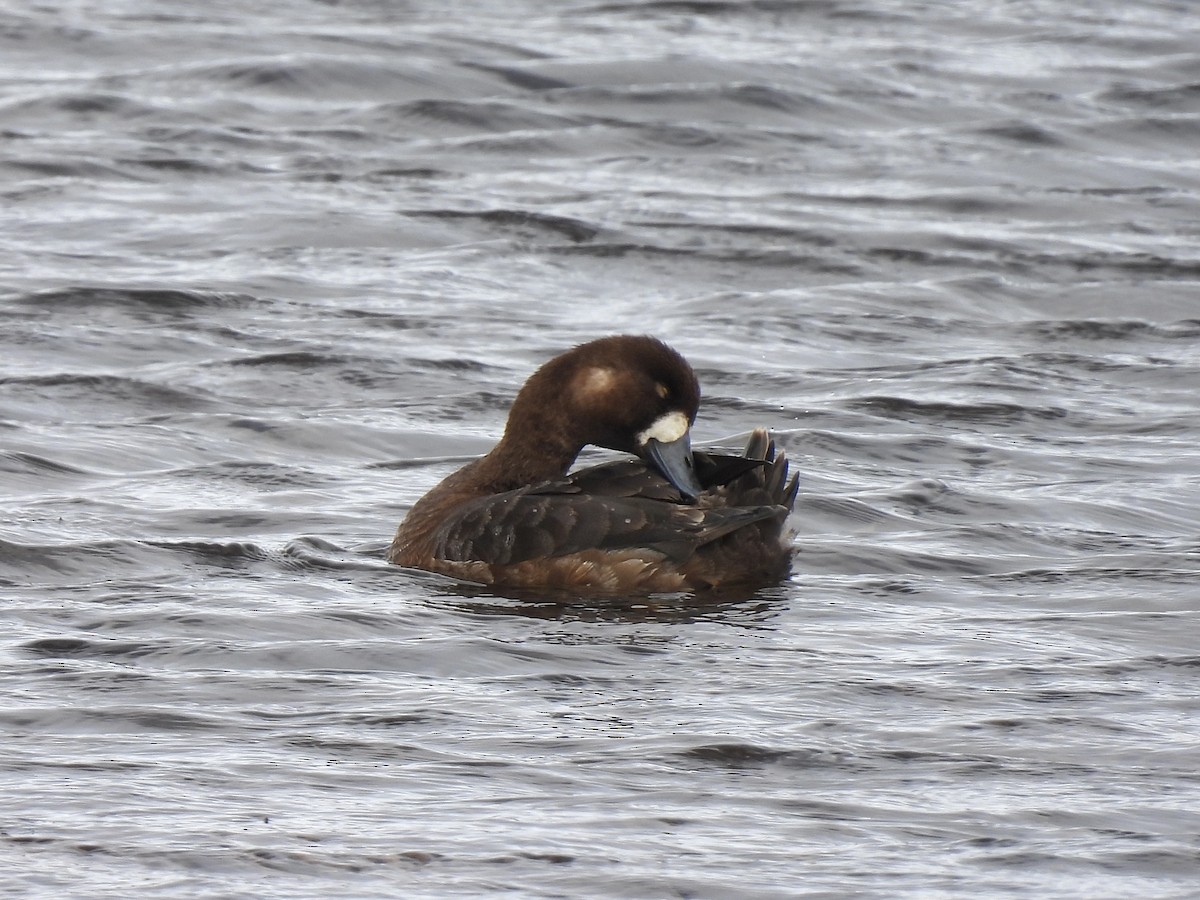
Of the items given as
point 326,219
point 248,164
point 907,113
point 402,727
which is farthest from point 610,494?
point 907,113

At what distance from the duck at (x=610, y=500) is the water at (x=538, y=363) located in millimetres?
190

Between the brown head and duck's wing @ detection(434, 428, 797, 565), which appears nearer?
duck's wing @ detection(434, 428, 797, 565)

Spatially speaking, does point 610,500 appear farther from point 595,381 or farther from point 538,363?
point 538,363

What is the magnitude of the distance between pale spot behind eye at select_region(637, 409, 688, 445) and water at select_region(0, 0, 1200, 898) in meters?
0.77

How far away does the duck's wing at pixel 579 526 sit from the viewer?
781 cm

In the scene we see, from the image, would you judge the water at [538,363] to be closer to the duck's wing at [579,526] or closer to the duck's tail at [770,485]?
the duck's wing at [579,526]

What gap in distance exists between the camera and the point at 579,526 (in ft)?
25.7

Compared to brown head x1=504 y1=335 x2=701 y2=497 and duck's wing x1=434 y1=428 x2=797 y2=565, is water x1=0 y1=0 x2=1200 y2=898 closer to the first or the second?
duck's wing x1=434 y1=428 x2=797 y2=565

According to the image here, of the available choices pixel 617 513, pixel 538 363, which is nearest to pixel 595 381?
pixel 617 513

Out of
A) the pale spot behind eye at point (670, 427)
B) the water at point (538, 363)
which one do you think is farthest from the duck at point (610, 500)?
the water at point (538, 363)

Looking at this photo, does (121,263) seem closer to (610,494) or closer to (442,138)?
(442,138)

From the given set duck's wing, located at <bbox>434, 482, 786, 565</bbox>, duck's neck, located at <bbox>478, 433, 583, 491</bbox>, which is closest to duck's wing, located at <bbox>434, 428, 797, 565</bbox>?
duck's wing, located at <bbox>434, 482, 786, 565</bbox>

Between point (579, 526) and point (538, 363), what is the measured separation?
3.79 metres

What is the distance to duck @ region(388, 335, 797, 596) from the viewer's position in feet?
25.6
